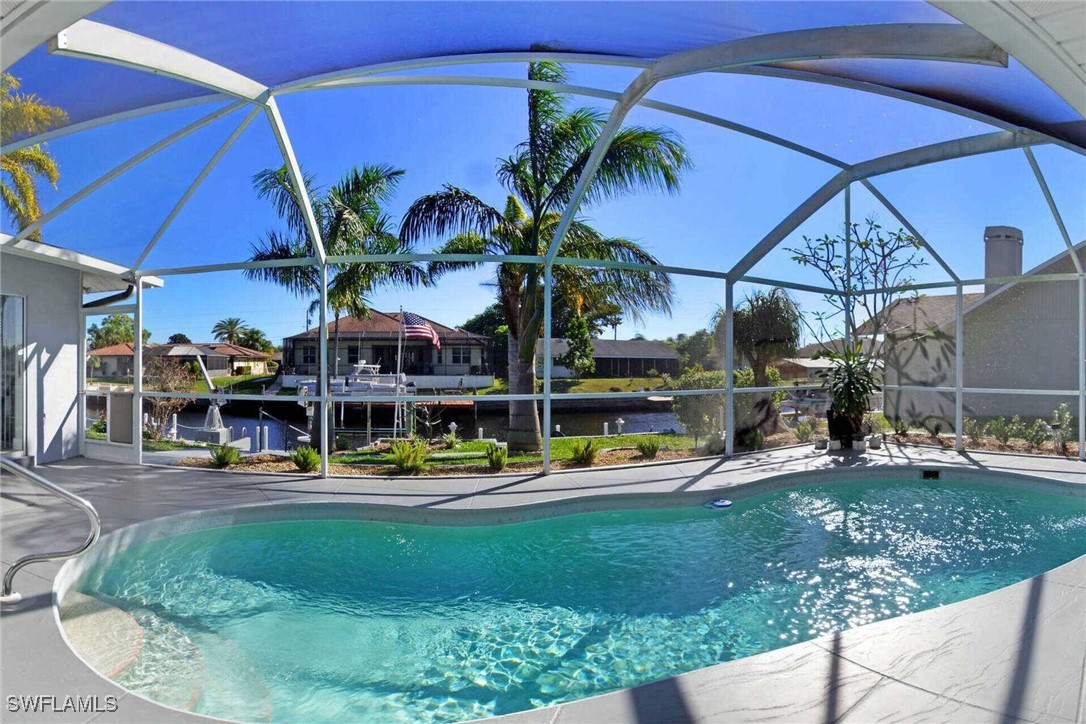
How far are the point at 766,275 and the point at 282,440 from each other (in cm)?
894

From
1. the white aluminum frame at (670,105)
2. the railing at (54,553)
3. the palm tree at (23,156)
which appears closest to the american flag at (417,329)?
the white aluminum frame at (670,105)

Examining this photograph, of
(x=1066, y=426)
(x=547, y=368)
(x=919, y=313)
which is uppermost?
(x=919, y=313)

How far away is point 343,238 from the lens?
430 inches

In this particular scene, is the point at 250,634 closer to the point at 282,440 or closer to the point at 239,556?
the point at 239,556

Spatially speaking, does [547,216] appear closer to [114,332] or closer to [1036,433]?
[114,332]

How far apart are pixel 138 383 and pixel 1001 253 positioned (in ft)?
47.6

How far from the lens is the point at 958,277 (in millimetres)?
10195

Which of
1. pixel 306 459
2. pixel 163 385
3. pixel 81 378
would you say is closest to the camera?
pixel 306 459

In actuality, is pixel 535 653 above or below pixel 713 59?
below

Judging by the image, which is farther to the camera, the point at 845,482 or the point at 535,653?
the point at 845,482

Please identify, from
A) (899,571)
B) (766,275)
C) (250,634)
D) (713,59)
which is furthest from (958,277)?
(250,634)

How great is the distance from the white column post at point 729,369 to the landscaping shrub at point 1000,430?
182 inches

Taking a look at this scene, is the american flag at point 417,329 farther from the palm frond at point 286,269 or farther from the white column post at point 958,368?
the white column post at point 958,368

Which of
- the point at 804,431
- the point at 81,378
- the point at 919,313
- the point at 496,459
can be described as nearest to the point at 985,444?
the point at 919,313
